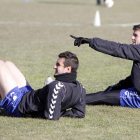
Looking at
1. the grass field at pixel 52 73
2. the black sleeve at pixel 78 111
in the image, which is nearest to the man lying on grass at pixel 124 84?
the grass field at pixel 52 73

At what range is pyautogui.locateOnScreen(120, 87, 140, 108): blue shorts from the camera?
555 centimetres

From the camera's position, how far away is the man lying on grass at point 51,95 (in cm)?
448

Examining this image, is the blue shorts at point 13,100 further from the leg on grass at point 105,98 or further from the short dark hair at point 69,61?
the leg on grass at point 105,98

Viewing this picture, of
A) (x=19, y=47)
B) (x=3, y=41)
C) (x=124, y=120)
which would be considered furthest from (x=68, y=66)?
(x=3, y=41)

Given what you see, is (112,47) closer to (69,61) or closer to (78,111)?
(69,61)

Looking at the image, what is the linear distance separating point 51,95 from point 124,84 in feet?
6.74

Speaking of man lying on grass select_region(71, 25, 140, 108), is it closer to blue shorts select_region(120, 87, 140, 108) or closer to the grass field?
blue shorts select_region(120, 87, 140, 108)

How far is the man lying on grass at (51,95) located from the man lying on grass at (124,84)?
0.50 metres

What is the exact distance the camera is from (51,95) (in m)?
4.42

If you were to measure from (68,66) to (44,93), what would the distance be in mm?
480

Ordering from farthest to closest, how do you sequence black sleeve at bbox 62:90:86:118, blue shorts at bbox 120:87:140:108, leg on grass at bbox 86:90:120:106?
1. leg on grass at bbox 86:90:120:106
2. blue shorts at bbox 120:87:140:108
3. black sleeve at bbox 62:90:86:118

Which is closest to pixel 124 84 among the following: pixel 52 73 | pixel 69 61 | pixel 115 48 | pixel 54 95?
pixel 115 48

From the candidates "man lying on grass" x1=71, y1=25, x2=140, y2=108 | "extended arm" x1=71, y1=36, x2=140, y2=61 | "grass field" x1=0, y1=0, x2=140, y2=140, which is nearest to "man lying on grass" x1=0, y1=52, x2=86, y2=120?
"grass field" x1=0, y1=0, x2=140, y2=140

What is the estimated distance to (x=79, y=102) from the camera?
15.9ft
